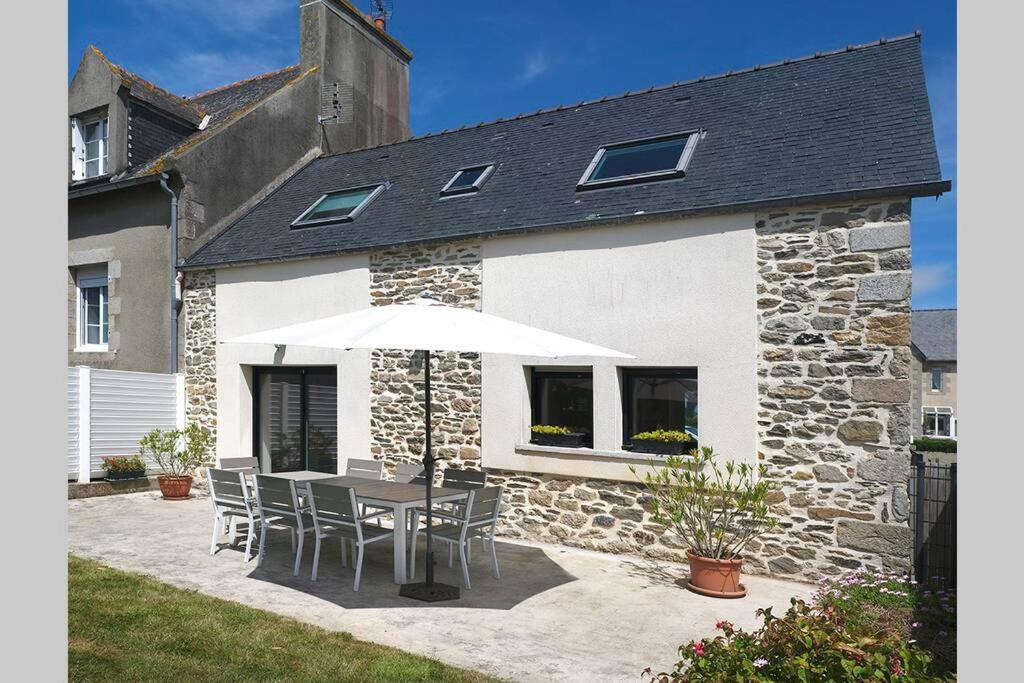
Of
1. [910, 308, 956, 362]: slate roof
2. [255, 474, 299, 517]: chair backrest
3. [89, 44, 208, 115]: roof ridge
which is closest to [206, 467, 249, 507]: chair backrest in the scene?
[255, 474, 299, 517]: chair backrest

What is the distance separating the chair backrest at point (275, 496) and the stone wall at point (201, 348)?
16.4 ft

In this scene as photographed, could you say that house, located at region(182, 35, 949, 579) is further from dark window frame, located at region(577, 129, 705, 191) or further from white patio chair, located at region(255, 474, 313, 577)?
white patio chair, located at region(255, 474, 313, 577)

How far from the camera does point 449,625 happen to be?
5348 millimetres

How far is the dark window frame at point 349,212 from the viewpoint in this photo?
1072cm

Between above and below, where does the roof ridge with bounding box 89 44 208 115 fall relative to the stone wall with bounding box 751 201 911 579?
above

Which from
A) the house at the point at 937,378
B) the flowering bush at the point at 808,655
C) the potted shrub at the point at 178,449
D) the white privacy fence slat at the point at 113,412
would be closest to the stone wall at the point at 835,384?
the flowering bush at the point at 808,655

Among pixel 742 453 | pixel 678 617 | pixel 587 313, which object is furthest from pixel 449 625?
pixel 587 313

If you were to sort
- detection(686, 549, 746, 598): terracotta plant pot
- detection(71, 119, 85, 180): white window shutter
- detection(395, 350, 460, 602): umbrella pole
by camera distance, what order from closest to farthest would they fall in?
detection(395, 350, 460, 602): umbrella pole → detection(686, 549, 746, 598): terracotta plant pot → detection(71, 119, 85, 180): white window shutter

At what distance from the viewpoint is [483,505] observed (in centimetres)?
638

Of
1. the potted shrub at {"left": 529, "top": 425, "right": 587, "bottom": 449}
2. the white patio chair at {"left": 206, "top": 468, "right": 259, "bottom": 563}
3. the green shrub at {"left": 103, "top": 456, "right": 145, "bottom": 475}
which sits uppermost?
the potted shrub at {"left": 529, "top": 425, "right": 587, "bottom": 449}

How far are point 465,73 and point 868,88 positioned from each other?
979 centimetres

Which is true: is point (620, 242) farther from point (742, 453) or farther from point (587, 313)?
Result: point (742, 453)

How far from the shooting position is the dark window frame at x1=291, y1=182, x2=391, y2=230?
1072 centimetres

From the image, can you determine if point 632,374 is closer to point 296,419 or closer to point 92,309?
A: point 296,419
